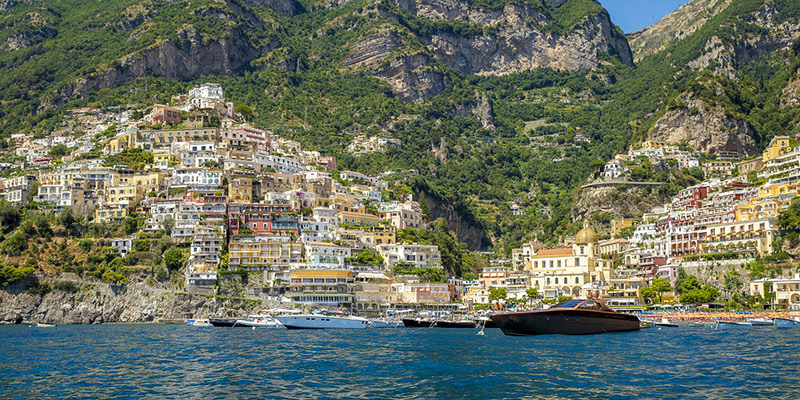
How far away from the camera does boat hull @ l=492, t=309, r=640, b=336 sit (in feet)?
198

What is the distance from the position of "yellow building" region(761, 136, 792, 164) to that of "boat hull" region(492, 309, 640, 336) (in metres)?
81.9

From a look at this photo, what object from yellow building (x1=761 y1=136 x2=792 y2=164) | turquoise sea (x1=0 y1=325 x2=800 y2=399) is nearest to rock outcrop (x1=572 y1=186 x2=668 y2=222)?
yellow building (x1=761 y1=136 x2=792 y2=164)

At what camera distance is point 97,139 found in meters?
148

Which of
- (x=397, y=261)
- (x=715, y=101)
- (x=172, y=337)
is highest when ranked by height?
(x=715, y=101)

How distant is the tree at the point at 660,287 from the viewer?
340 feet

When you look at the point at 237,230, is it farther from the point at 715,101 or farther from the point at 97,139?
the point at 715,101

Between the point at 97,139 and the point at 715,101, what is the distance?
385 ft

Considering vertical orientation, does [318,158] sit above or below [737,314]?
above

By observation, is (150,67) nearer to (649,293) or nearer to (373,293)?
(373,293)

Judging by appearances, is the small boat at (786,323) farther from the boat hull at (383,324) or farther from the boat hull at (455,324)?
the boat hull at (383,324)

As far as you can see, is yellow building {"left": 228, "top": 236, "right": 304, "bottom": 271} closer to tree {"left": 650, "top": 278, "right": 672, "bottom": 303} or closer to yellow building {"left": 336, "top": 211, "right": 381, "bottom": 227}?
yellow building {"left": 336, "top": 211, "right": 381, "bottom": 227}

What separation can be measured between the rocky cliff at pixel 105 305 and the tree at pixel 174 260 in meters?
3.37

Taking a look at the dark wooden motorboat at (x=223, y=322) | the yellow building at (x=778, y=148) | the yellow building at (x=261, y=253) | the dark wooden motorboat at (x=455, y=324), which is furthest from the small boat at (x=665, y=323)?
the yellow building at (x=778, y=148)

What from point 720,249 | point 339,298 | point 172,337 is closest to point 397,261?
point 339,298
